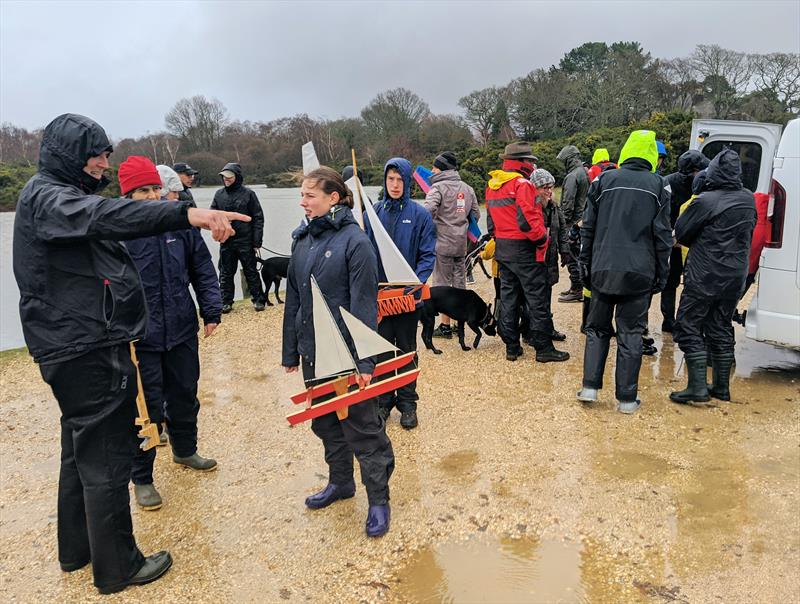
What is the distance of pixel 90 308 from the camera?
247cm

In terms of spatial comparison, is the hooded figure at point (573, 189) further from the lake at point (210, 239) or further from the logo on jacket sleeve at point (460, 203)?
the lake at point (210, 239)

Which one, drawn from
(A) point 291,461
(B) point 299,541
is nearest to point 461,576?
(B) point 299,541

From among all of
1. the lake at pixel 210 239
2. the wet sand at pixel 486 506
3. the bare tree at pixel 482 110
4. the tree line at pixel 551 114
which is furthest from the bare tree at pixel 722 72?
the wet sand at pixel 486 506

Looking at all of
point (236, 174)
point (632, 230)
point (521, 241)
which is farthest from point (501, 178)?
point (236, 174)

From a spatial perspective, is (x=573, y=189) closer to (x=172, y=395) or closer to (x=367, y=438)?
(x=367, y=438)

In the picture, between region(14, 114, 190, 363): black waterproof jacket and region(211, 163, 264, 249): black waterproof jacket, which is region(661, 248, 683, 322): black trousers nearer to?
region(14, 114, 190, 363): black waterproof jacket

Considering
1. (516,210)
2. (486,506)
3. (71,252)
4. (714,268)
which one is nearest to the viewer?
(71,252)

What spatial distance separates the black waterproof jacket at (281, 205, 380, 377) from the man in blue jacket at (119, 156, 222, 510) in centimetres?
96

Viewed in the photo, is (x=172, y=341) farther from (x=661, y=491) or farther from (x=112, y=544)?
(x=661, y=491)

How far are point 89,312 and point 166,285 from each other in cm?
107

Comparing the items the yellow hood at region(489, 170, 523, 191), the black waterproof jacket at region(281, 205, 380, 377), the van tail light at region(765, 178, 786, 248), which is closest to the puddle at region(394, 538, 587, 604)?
the black waterproof jacket at region(281, 205, 380, 377)

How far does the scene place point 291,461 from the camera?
4.06 meters

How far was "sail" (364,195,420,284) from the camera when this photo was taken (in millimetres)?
3799

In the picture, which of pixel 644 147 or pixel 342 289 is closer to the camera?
pixel 342 289
